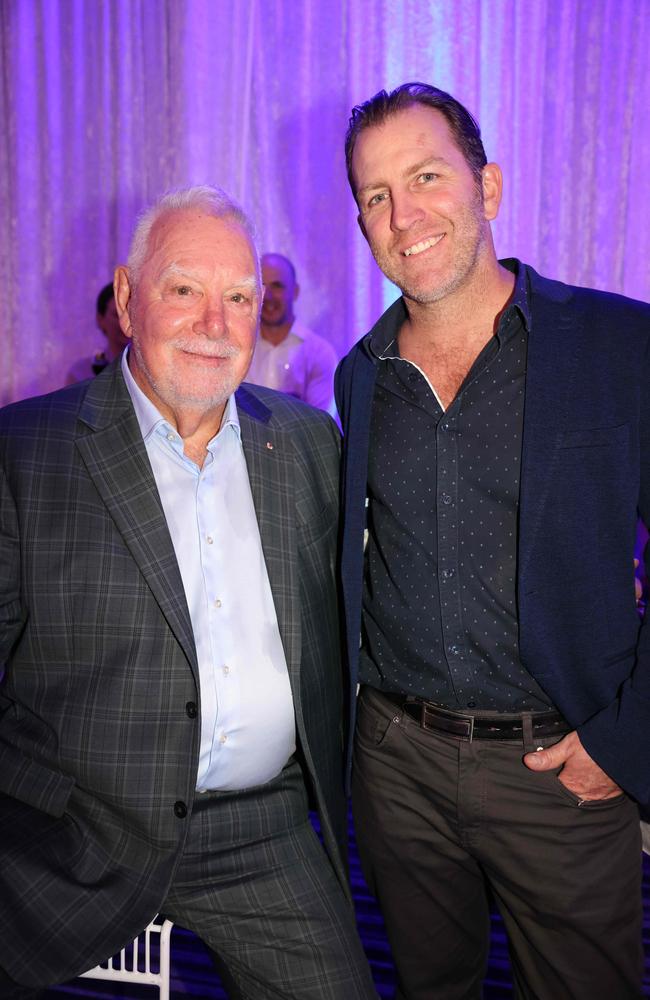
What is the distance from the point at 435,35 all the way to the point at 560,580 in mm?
4249

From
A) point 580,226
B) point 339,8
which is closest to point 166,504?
point 580,226

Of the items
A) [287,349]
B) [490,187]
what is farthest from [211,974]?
[287,349]

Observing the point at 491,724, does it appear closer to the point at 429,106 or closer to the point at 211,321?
the point at 211,321

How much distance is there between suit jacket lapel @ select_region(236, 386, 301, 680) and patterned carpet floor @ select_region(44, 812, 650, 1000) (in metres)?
1.26

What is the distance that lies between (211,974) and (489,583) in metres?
1.59

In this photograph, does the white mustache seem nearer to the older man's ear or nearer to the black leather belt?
the older man's ear

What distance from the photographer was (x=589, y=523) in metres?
1.62

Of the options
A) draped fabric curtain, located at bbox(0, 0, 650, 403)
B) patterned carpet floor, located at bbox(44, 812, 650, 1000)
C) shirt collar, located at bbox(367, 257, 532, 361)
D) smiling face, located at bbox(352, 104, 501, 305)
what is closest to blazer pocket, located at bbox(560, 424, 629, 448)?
shirt collar, located at bbox(367, 257, 532, 361)

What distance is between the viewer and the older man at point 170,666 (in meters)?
1.61

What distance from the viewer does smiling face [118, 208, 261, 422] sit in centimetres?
179

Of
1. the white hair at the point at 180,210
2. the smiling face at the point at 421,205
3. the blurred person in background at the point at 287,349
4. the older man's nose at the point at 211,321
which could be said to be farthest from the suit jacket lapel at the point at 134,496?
the blurred person in background at the point at 287,349

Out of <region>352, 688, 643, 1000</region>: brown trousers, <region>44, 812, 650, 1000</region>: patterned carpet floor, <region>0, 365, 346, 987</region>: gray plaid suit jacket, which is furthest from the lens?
<region>44, 812, 650, 1000</region>: patterned carpet floor

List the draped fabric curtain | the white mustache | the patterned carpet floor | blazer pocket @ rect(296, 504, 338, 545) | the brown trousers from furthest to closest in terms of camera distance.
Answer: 1. the draped fabric curtain
2. the patterned carpet floor
3. blazer pocket @ rect(296, 504, 338, 545)
4. the white mustache
5. the brown trousers

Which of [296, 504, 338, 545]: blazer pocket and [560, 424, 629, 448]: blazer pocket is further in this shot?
[296, 504, 338, 545]: blazer pocket
